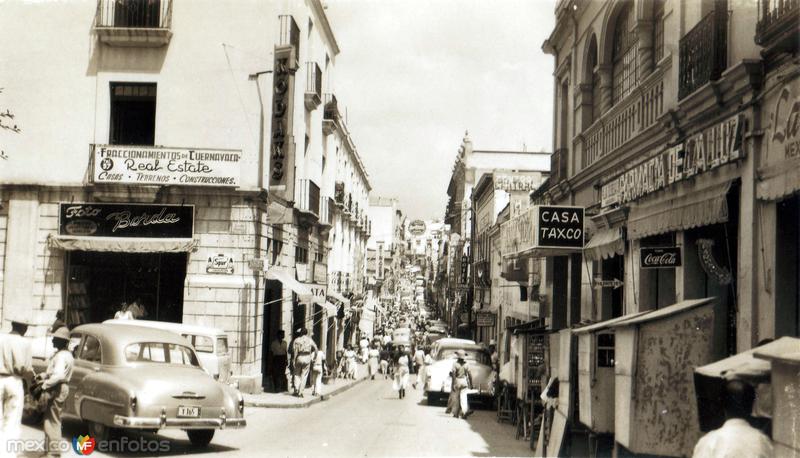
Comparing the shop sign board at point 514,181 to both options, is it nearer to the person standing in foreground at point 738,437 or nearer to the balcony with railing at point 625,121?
the balcony with railing at point 625,121

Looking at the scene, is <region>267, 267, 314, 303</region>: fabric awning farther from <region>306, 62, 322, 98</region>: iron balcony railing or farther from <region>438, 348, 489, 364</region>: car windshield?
<region>306, 62, 322, 98</region>: iron balcony railing

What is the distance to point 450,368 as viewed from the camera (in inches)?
960

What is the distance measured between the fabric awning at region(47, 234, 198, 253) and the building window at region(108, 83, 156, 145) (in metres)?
2.74

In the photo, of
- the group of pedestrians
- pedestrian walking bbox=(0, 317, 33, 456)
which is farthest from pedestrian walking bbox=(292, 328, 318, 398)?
pedestrian walking bbox=(0, 317, 33, 456)

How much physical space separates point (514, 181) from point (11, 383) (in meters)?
42.6

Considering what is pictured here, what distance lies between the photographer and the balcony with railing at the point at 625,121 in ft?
48.1

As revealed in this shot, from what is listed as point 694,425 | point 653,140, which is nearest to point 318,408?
point 653,140

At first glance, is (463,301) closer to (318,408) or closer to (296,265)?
(296,265)

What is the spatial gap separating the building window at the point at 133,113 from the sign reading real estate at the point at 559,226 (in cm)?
1095

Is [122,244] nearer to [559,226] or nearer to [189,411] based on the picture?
[559,226]

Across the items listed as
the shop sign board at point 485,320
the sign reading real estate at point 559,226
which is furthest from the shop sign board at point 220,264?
the shop sign board at point 485,320

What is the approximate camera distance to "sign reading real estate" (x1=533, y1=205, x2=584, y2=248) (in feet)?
61.1

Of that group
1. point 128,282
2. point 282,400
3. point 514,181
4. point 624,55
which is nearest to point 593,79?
point 624,55

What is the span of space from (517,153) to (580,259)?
50.2m
